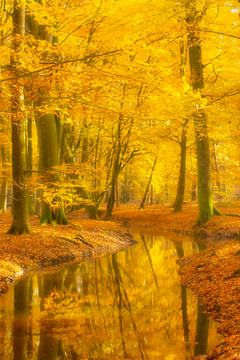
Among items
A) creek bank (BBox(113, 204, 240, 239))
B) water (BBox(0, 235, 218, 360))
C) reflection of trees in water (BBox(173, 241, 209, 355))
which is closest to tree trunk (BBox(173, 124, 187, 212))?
creek bank (BBox(113, 204, 240, 239))

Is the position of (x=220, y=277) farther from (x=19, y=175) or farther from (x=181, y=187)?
(x=181, y=187)

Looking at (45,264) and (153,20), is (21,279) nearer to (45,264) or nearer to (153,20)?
(45,264)

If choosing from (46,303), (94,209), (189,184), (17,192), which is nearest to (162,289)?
(46,303)

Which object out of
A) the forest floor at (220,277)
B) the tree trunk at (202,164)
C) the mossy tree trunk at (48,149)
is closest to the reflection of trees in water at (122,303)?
the forest floor at (220,277)

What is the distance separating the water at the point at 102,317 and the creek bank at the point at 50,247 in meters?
0.56

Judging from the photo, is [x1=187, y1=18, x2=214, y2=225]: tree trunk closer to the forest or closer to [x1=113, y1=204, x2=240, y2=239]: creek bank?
the forest

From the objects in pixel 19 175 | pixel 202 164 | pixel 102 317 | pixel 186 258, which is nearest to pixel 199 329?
pixel 102 317

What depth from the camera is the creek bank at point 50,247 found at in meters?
12.6

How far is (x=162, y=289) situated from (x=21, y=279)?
11.7 feet

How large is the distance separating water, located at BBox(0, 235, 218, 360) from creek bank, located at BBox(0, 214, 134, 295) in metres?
0.56

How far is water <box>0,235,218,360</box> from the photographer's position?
6.87 meters

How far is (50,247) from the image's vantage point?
1510 cm

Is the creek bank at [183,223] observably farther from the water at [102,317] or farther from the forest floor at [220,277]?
the water at [102,317]

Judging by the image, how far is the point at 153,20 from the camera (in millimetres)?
12352
